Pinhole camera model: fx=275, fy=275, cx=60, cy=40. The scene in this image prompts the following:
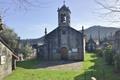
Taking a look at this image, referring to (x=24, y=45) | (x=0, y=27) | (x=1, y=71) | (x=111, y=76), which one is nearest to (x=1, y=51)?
(x=1, y=71)

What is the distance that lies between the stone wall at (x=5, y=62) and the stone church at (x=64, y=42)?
61.8ft

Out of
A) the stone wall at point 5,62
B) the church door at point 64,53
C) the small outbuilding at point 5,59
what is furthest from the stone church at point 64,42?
the stone wall at point 5,62

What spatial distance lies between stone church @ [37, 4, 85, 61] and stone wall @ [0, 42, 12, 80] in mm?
18833

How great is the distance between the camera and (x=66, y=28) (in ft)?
161

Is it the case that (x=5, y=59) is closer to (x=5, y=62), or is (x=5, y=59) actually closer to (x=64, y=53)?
(x=5, y=62)

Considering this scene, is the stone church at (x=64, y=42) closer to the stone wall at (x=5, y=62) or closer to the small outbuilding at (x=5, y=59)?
the small outbuilding at (x=5, y=59)

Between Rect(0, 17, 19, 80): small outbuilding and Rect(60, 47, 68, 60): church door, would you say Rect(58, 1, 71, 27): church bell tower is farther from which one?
Rect(0, 17, 19, 80): small outbuilding

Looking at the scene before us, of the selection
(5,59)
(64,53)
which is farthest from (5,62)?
(64,53)

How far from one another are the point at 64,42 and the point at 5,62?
2141cm

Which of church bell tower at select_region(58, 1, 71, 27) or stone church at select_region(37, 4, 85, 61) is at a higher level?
church bell tower at select_region(58, 1, 71, 27)

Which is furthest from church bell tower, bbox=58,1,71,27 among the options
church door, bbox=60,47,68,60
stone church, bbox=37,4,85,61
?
church door, bbox=60,47,68,60

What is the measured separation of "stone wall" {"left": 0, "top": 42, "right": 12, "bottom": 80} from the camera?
28.0 meters

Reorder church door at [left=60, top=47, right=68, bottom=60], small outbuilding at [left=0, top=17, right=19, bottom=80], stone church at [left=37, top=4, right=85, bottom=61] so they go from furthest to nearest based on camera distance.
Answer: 1. church door at [left=60, top=47, right=68, bottom=60]
2. stone church at [left=37, top=4, right=85, bottom=61]
3. small outbuilding at [left=0, top=17, right=19, bottom=80]

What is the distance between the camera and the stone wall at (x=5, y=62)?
2805 centimetres
